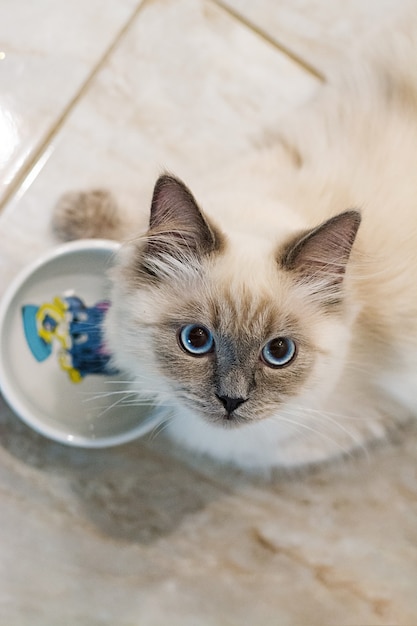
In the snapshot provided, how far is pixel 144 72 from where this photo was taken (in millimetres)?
1362

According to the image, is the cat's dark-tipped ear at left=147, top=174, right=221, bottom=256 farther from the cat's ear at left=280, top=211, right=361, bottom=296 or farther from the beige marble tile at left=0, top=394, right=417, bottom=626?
the beige marble tile at left=0, top=394, right=417, bottom=626

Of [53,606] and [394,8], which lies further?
[394,8]

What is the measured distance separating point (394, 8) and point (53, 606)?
1.60 m

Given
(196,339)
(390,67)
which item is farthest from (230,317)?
(390,67)

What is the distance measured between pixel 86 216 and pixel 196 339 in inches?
22.0

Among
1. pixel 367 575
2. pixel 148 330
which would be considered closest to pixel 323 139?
pixel 148 330

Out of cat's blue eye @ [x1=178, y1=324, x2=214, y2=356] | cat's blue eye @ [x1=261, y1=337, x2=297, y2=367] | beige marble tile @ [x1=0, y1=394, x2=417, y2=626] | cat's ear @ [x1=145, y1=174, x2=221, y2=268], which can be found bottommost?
beige marble tile @ [x1=0, y1=394, x2=417, y2=626]

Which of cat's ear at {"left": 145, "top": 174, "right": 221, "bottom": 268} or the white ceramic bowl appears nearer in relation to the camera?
cat's ear at {"left": 145, "top": 174, "right": 221, "bottom": 268}

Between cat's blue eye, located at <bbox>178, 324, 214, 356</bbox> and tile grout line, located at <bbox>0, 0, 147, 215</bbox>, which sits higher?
tile grout line, located at <bbox>0, 0, 147, 215</bbox>

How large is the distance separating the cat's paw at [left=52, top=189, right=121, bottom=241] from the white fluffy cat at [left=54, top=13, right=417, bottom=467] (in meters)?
0.26

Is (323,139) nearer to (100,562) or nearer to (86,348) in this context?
(86,348)

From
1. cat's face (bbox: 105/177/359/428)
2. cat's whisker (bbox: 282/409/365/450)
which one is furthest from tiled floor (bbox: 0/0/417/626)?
cat's face (bbox: 105/177/359/428)

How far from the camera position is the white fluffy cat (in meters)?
0.79

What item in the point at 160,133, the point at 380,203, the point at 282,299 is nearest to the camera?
the point at 282,299
